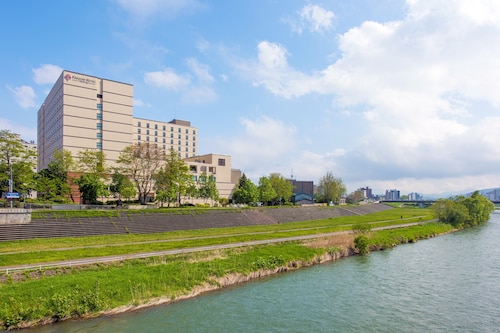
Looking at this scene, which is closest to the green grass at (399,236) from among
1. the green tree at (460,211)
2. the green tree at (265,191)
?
the green tree at (460,211)

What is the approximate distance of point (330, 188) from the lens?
133 metres

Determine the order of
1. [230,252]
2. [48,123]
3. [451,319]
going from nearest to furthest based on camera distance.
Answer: [451,319] < [230,252] < [48,123]

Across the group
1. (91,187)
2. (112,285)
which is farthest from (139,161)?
(112,285)

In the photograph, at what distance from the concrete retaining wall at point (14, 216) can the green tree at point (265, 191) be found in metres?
66.1

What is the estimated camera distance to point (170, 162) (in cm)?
8112

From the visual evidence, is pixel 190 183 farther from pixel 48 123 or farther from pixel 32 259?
pixel 32 259

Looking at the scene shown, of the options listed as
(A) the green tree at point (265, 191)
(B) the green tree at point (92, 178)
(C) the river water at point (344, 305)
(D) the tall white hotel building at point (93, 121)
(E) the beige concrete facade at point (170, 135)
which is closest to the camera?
(C) the river water at point (344, 305)

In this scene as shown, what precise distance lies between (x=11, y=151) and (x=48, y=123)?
172 ft

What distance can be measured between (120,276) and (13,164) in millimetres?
42487

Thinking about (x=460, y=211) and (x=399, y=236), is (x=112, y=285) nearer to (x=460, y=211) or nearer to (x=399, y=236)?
(x=399, y=236)

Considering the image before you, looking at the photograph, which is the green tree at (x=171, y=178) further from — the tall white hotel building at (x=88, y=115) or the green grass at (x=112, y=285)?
the green grass at (x=112, y=285)

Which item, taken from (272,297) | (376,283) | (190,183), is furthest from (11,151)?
(376,283)

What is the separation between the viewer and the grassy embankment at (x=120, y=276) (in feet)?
66.6

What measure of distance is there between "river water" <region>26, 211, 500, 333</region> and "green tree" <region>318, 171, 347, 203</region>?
9698 centimetres
